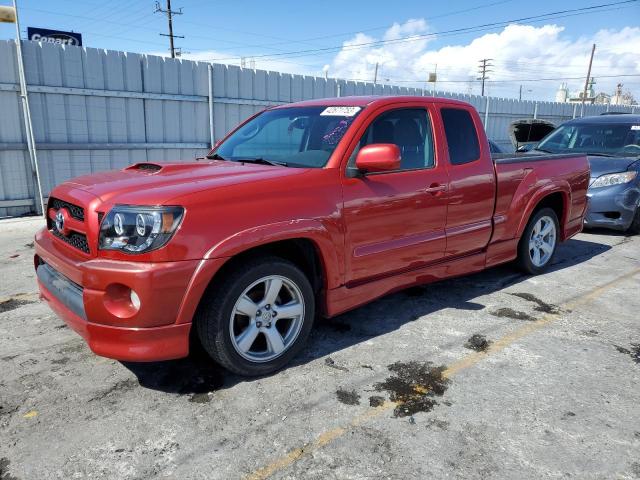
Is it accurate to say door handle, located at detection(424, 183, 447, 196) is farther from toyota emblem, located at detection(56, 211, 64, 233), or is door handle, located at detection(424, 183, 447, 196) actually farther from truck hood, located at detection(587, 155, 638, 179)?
truck hood, located at detection(587, 155, 638, 179)

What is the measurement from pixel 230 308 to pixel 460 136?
8.57ft

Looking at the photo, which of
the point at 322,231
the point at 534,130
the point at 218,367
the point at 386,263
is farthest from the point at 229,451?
the point at 534,130

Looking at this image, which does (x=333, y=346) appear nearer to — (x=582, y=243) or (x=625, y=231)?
(x=582, y=243)

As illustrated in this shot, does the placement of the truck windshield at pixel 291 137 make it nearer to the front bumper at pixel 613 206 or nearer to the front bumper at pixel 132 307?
the front bumper at pixel 132 307

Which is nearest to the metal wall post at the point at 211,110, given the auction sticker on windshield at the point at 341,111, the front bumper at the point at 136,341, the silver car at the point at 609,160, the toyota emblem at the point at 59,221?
the silver car at the point at 609,160

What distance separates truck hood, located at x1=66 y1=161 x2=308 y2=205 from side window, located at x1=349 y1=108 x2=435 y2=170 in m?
0.81

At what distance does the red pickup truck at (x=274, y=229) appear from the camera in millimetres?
2625

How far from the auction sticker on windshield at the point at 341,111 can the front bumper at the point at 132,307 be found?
5.59ft

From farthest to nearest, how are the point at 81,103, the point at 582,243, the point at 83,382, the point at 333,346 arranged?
1. the point at 81,103
2. the point at 582,243
3. the point at 333,346
4. the point at 83,382

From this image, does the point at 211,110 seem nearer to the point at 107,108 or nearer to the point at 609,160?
the point at 107,108

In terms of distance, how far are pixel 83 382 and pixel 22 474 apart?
0.83 meters

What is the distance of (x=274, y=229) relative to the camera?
2893 millimetres

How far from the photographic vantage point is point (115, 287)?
103 inches

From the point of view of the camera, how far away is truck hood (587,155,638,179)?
7.38 m
